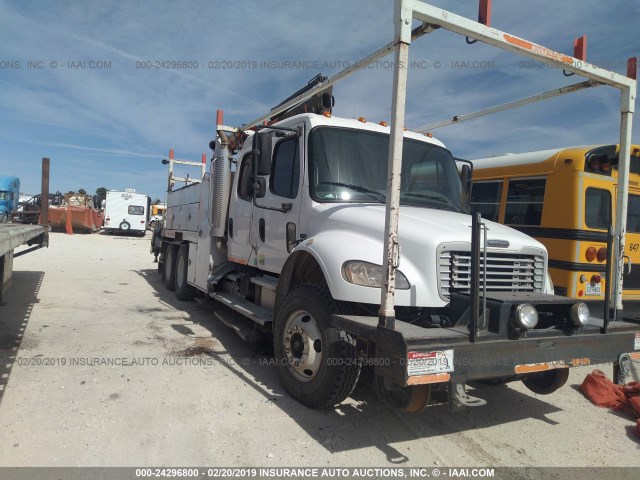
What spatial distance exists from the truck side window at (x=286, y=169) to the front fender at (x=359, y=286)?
3.82ft

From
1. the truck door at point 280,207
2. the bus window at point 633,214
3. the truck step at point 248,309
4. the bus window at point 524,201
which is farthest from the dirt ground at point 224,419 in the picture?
the bus window at point 633,214

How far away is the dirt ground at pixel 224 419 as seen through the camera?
321cm

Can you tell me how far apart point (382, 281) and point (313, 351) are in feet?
3.65

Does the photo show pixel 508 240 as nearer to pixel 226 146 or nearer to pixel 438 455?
pixel 438 455

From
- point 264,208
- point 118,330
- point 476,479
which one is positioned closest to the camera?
point 476,479

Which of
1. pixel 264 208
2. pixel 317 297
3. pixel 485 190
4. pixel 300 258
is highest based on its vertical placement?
pixel 485 190

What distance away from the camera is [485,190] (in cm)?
779

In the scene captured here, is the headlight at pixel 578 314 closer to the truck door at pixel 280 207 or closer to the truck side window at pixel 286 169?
the truck door at pixel 280 207

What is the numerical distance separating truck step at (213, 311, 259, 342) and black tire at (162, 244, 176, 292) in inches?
142

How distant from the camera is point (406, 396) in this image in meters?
3.18

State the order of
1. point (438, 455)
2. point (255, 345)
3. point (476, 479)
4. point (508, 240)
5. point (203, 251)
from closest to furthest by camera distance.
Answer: point (476, 479) < point (438, 455) < point (508, 240) < point (255, 345) < point (203, 251)

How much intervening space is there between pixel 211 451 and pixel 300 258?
172 cm

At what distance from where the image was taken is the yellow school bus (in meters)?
6.16

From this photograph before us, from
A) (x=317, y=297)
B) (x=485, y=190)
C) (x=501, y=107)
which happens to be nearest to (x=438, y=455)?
(x=317, y=297)
